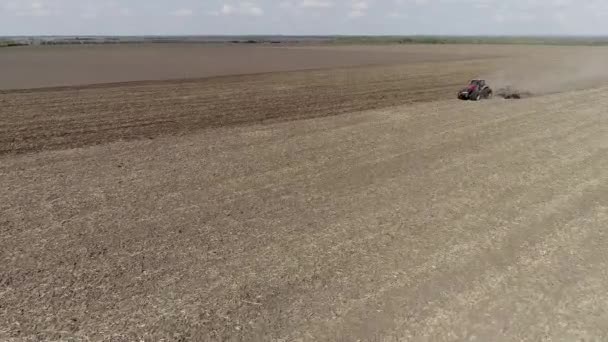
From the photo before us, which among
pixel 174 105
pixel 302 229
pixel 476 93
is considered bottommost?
pixel 302 229

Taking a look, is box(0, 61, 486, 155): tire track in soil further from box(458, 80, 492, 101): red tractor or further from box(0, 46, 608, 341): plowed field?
box(458, 80, 492, 101): red tractor

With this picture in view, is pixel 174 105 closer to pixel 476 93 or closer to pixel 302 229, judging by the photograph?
pixel 476 93

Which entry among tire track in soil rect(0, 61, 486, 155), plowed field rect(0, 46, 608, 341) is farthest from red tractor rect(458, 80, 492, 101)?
plowed field rect(0, 46, 608, 341)

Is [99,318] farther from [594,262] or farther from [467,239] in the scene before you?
[594,262]

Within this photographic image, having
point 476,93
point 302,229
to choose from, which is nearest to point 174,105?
point 476,93

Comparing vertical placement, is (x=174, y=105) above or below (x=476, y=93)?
below

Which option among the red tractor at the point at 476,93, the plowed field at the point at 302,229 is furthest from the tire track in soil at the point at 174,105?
the red tractor at the point at 476,93

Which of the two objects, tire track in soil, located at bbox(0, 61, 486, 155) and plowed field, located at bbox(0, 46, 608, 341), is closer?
plowed field, located at bbox(0, 46, 608, 341)

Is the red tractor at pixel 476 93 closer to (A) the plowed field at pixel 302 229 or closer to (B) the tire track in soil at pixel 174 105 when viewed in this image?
(B) the tire track in soil at pixel 174 105
